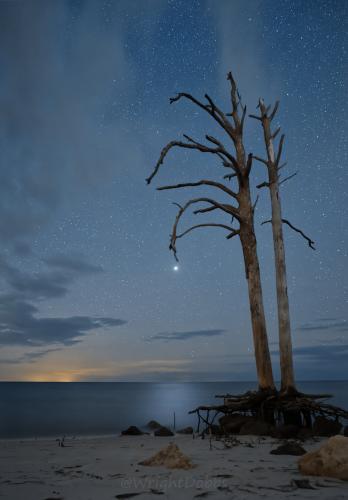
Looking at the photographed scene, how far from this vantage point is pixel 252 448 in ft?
24.5

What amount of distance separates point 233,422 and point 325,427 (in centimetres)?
235

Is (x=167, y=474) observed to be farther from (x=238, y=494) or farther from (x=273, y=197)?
(x=273, y=197)

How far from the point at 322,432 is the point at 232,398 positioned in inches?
117

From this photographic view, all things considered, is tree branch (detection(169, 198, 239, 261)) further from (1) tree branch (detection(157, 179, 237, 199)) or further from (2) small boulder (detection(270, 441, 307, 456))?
(2) small boulder (detection(270, 441, 307, 456))

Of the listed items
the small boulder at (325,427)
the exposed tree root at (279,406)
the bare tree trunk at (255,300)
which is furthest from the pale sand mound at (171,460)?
the bare tree trunk at (255,300)

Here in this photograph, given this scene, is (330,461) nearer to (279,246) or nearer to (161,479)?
(161,479)

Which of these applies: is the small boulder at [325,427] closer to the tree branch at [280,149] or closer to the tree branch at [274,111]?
the tree branch at [280,149]

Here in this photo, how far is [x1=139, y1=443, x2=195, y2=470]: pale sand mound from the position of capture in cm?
541

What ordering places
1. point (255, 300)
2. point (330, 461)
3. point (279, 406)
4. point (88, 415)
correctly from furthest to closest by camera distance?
1. point (88, 415)
2. point (255, 300)
3. point (279, 406)
4. point (330, 461)

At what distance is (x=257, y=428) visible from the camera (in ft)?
32.0

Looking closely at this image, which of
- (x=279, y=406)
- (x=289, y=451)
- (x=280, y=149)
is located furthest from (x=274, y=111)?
(x=289, y=451)

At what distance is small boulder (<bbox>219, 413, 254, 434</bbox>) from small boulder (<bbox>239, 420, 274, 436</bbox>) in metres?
0.38

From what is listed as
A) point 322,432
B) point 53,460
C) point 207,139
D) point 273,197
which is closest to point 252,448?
point 322,432

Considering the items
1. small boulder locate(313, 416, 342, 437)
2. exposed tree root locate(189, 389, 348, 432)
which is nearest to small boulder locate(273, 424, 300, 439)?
small boulder locate(313, 416, 342, 437)
